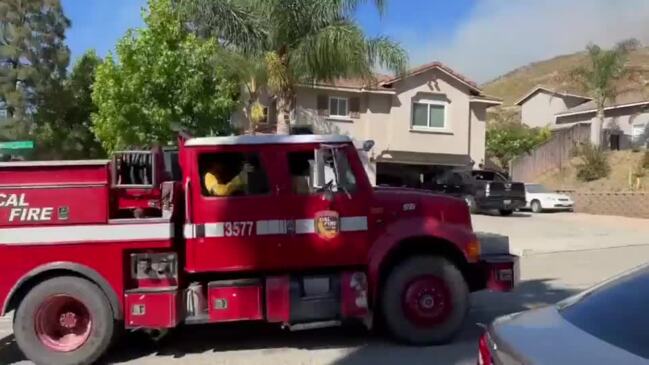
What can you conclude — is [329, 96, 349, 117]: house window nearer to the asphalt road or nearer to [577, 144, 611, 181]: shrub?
[577, 144, 611, 181]: shrub

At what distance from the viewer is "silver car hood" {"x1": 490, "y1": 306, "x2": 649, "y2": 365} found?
292 centimetres

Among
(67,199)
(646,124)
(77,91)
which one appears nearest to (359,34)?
(67,199)

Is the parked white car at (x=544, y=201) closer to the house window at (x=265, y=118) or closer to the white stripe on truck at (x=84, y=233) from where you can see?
the house window at (x=265, y=118)

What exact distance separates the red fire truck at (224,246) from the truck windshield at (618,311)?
392 centimetres

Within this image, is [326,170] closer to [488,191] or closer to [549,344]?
[549,344]

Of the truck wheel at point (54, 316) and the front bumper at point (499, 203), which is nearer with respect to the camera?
the truck wheel at point (54, 316)

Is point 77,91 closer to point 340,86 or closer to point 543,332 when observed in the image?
point 340,86

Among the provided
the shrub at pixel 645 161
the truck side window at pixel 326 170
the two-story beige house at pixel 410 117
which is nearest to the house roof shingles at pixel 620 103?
the shrub at pixel 645 161

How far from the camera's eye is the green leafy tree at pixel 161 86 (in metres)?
20.0

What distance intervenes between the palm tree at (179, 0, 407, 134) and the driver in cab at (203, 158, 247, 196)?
9508mm

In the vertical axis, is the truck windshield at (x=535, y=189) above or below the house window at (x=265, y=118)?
below

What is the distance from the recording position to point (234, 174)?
306 inches

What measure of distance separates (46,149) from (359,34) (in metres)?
19.2

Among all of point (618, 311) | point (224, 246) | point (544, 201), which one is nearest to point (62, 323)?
point (224, 246)
